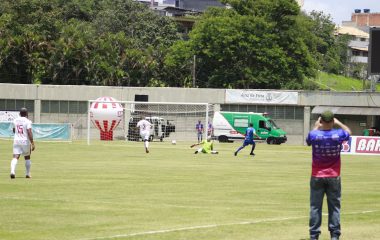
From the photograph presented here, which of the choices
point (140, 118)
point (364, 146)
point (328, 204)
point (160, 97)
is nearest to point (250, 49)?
point (160, 97)

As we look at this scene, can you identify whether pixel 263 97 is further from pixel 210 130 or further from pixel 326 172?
pixel 326 172

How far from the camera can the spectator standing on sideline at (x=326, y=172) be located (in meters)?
13.9

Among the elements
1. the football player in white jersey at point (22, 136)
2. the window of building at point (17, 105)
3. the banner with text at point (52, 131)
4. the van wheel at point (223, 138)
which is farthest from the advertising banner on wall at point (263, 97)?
the football player in white jersey at point (22, 136)

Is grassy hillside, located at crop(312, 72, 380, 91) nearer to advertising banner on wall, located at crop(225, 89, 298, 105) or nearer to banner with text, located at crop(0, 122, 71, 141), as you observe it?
advertising banner on wall, located at crop(225, 89, 298, 105)

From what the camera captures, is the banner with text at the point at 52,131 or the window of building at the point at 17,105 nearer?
the banner with text at the point at 52,131

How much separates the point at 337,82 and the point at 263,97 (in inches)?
2276

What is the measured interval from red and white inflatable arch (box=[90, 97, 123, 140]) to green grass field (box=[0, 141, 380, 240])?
36.4m

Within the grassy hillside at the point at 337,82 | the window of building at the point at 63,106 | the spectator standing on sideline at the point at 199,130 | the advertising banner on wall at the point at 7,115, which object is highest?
the grassy hillside at the point at 337,82

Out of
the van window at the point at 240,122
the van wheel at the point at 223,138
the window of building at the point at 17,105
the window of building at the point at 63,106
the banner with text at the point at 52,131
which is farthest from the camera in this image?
the window of building at the point at 17,105

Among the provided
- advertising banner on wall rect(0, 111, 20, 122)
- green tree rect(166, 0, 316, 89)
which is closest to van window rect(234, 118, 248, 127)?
advertising banner on wall rect(0, 111, 20, 122)

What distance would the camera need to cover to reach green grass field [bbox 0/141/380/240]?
583 inches

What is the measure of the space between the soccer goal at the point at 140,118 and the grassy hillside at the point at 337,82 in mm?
58368

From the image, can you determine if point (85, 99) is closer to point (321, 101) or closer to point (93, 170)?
point (321, 101)

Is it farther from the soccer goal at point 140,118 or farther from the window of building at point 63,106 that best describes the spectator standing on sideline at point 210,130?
the window of building at point 63,106
